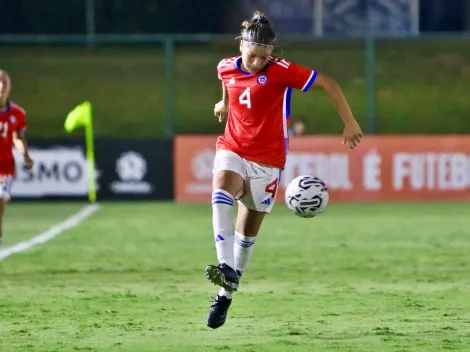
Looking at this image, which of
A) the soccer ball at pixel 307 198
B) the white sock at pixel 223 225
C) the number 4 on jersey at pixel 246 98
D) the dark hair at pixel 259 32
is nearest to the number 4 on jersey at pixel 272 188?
the soccer ball at pixel 307 198

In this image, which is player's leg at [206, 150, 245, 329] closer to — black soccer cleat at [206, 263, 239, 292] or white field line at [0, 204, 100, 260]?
black soccer cleat at [206, 263, 239, 292]

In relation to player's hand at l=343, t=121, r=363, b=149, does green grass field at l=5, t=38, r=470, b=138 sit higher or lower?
lower

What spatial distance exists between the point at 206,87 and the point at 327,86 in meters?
25.1

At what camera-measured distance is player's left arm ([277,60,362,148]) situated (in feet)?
30.3

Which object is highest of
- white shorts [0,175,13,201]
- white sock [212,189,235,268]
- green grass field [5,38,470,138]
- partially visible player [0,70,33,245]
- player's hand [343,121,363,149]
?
player's hand [343,121,363,149]

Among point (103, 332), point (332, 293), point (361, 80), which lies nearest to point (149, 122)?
point (361, 80)

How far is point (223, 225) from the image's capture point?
9258 millimetres

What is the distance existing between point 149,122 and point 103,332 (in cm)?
2441

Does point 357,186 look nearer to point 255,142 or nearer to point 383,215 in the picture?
point 383,215

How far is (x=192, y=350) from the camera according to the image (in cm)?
820

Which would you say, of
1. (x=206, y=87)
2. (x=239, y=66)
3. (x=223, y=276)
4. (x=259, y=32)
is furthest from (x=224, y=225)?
(x=206, y=87)

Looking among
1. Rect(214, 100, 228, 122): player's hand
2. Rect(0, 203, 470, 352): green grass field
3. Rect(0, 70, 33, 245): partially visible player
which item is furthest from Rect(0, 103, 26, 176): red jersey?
Rect(214, 100, 228, 122): player's hand

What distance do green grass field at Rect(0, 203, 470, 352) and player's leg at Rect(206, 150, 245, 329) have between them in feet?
0.54

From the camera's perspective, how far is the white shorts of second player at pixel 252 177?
9500 millimetres
